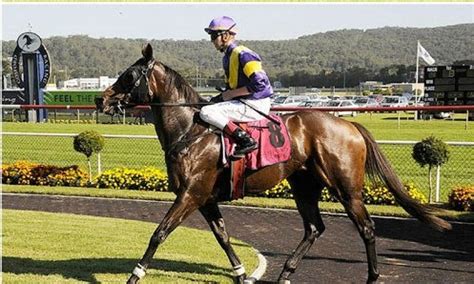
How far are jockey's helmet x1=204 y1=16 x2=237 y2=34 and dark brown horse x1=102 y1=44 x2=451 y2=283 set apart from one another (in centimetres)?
55

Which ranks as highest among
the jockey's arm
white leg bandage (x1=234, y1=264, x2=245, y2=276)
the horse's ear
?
the horse's ear

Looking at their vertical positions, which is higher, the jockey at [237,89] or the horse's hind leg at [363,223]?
the jockey at [237,89]

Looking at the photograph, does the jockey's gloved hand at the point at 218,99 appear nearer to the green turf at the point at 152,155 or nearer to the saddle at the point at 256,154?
the saddle at the point at 256,154

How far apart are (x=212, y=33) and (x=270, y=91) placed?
72cm

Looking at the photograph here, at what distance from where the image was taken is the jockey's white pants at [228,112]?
5.39 meters

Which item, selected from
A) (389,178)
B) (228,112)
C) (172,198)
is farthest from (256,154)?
(172,198)

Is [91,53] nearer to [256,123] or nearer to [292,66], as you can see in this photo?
[292,66]

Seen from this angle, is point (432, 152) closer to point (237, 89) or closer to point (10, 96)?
point (237, 89)

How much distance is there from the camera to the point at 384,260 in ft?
22.9

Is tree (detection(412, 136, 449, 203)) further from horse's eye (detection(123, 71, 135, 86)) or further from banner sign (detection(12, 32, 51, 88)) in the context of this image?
banner sign (detection(12, 32, 51, 88))

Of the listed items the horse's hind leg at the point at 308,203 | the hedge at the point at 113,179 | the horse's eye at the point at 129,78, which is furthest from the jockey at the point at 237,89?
the hedge at the point at 113,179

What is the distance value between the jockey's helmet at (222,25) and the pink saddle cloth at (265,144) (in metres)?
0.82

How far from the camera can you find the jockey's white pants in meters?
5.39

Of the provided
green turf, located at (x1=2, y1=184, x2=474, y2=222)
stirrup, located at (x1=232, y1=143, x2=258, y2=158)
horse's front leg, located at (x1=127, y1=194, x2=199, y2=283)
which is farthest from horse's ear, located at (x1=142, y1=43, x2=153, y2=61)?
green turf, located at (x1=2, y1=184, x2=474, y2=222)
